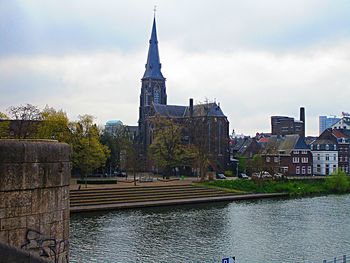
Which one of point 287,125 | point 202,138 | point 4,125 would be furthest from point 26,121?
point 287,125

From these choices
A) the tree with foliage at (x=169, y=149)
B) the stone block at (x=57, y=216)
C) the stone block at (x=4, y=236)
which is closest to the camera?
the stone block at (x=4, y=236)

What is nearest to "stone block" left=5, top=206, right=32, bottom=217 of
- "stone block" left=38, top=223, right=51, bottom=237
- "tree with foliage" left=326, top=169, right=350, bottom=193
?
"stone block" left=38, top=223, right=51, bottom=237

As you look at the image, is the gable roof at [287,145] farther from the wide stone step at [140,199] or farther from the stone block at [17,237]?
the stone block at [17,237]

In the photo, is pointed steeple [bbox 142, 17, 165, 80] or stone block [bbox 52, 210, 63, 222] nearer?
stone block [bbox 52, 210, 63, 222]

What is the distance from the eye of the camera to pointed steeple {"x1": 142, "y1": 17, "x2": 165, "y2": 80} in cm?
11725

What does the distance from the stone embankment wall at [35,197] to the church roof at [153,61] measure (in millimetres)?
108431

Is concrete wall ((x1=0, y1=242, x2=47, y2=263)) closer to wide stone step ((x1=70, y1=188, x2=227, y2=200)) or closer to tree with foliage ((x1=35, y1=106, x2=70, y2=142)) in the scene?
wide stone step ((x1=70, y1=188, x2=227, y2=200))

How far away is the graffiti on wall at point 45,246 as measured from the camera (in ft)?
29.5

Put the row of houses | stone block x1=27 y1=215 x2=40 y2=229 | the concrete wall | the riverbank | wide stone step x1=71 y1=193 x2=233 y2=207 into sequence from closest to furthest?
the concrete wall, stone block x1=27 y1=215 x2=40 y2=229, wide stone step x1=71 y1=193 x2=233 y2=207, the riverbank, the row of houses

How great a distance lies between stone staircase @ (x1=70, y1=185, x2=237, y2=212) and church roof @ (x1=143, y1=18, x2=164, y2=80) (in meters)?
59.5

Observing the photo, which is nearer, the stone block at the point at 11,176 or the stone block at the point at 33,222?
the stone block at the point at 11,176

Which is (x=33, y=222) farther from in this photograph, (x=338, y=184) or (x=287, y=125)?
(x=287, y=125)

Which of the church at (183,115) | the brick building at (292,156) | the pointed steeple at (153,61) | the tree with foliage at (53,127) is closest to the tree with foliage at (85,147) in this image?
the tree with foliage at (53,127)

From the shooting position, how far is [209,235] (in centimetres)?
3309
